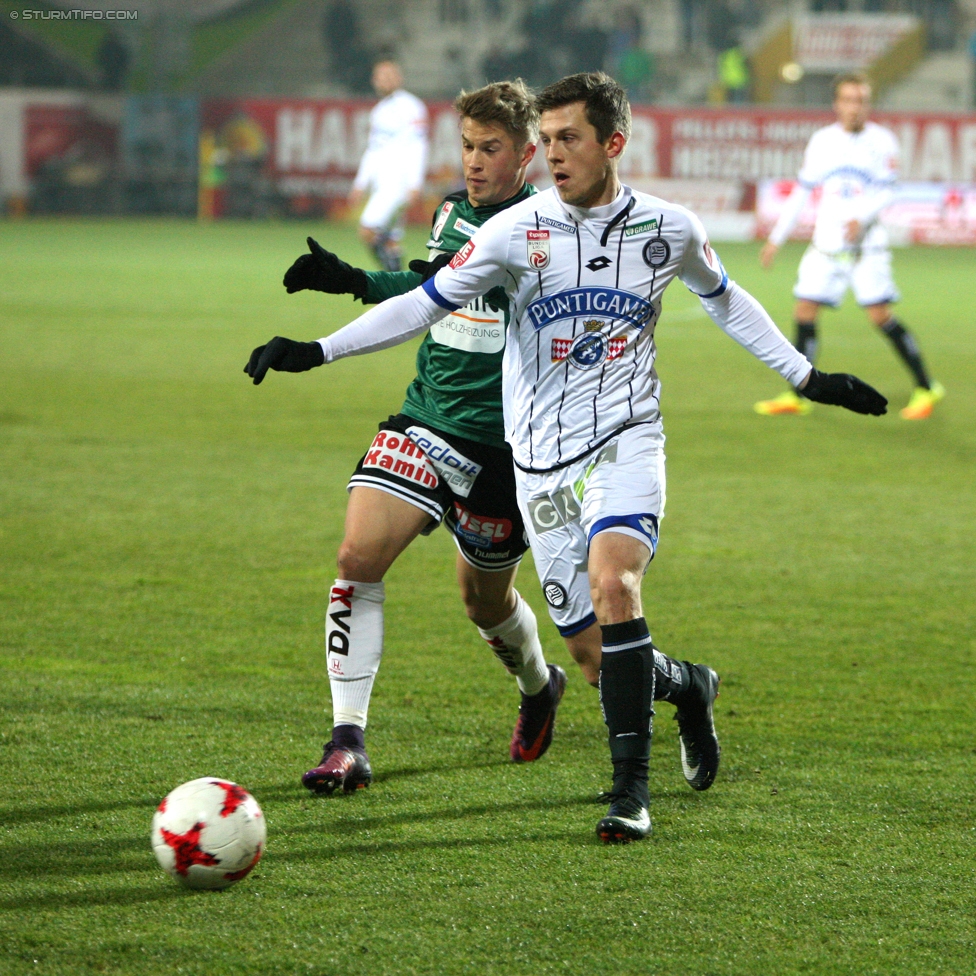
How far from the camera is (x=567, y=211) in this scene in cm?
404

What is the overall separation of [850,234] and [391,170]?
774 centimetres

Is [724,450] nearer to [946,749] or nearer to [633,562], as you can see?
[946,749]

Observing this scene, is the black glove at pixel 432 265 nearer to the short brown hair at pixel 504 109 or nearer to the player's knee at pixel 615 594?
the short brown hair at pixel 504 109

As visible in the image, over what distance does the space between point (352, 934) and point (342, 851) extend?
0.51m

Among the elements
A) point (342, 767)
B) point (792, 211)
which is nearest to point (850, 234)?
point (792, 211)

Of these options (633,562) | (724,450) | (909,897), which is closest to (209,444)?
(724,450)

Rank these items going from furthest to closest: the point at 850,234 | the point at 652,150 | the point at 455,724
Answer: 1. the point at 652,150
2. the point at 850,234
3. the point at 455,724

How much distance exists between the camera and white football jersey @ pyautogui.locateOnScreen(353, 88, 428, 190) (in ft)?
59.0

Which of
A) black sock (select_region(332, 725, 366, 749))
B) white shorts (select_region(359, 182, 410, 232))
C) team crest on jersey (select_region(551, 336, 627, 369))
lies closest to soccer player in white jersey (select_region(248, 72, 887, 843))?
team crest on jersey (select_region(551, 336, 627, 369))

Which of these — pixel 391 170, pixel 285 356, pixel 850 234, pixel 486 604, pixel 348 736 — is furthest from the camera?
pixel 391 170

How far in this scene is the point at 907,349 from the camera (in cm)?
1130

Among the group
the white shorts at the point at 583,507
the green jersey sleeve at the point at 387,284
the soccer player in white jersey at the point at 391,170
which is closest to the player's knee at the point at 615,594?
the white shorts at the point at 583,507

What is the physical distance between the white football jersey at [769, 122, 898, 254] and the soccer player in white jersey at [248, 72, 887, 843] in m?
7.82

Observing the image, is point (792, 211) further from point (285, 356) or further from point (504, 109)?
point (285, 356)
